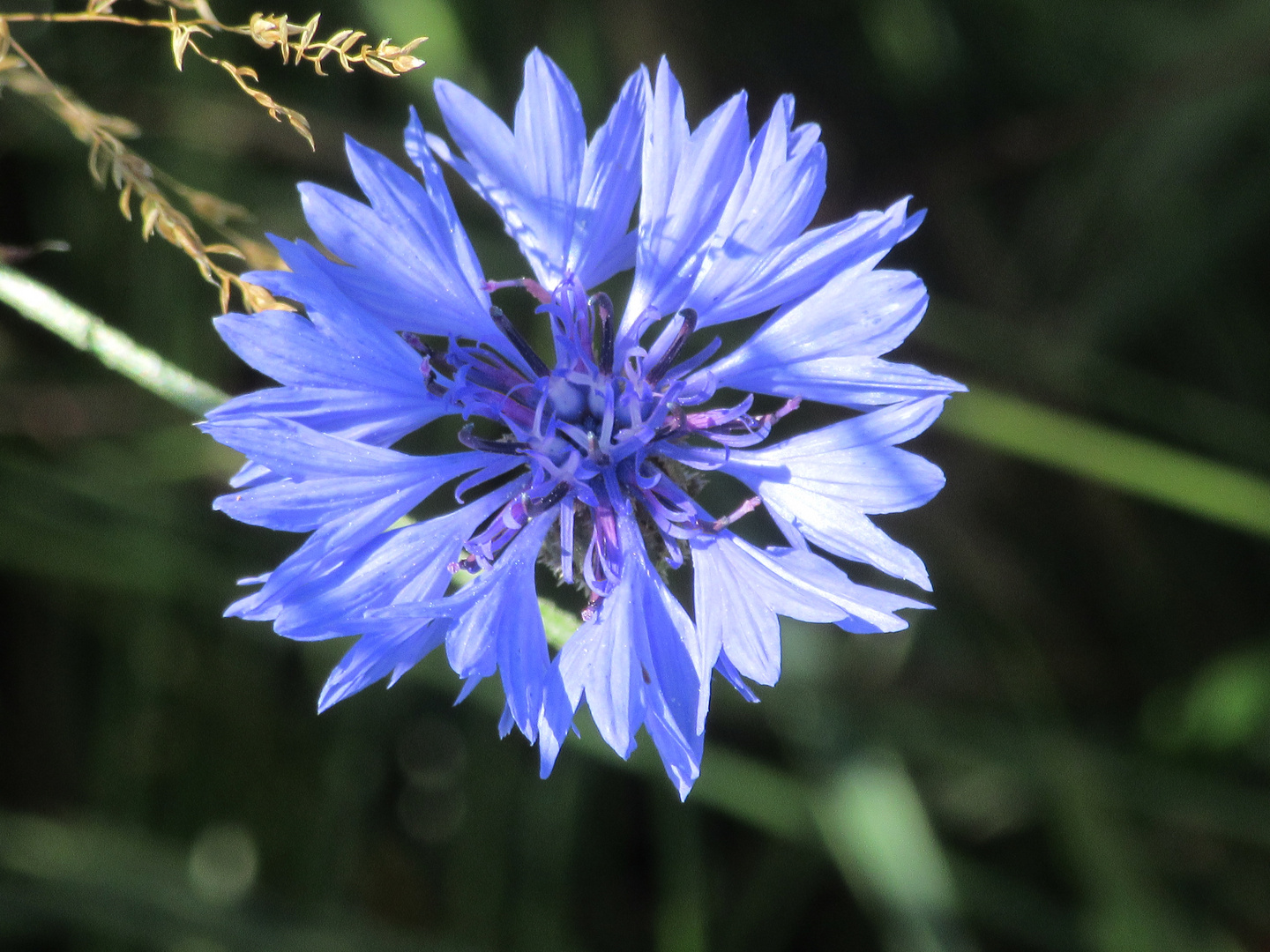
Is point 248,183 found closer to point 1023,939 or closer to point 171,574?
point 171,574

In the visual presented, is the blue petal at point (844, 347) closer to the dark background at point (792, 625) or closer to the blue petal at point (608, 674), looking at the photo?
the blue petal at point (608, 674)

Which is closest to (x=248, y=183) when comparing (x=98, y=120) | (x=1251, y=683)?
(x=98, y=120)

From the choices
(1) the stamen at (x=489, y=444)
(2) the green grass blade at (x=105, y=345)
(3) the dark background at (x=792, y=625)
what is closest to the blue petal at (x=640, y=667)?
(1) the stamen at (x=489, y=444)

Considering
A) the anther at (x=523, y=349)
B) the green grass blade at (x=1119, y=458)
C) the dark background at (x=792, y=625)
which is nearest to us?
the anther at (x=523, y=349)

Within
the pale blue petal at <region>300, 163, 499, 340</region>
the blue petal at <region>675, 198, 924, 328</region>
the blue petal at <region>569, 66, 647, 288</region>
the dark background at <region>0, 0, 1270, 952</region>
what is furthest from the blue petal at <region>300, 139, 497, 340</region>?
the dark background at <region>0, 0, 1270, 952</region>

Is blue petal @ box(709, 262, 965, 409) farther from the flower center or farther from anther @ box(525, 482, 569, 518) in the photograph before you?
anther @ box(525, 482, 569, 518)

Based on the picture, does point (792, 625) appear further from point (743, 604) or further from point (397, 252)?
point (397, 252)
